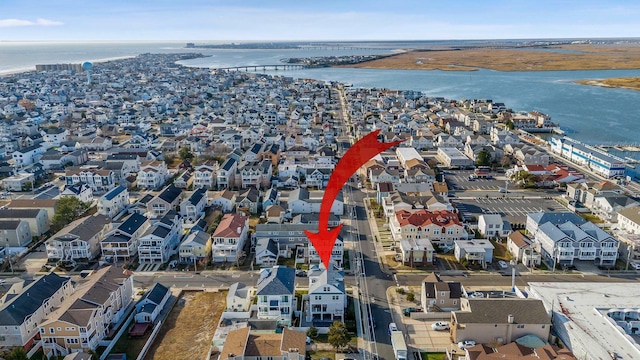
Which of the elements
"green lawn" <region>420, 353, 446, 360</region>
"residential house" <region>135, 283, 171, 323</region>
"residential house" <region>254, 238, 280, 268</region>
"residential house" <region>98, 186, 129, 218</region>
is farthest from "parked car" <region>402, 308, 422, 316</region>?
"residential house" <region>98, 186, 129, 218</region>

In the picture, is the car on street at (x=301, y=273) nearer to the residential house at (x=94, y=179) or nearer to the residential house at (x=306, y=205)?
the residential house at (x=306, y=205)

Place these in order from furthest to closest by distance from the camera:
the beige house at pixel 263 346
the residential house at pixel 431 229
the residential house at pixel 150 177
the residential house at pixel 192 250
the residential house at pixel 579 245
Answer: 1. the residential house at pixel 150 177
2. the residential house at pixel 431 229
3. the residential house at pixel 192 250
4. the residential house at pixel 579 245
5. the beige house at pixel 263 346

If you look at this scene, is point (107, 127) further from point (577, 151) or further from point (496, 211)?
point (577, 151)

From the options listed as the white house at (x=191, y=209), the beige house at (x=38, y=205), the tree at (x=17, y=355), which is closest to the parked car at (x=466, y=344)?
the tree at (x=17, y=355)

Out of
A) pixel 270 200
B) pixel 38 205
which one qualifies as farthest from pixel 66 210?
pixel 270 200

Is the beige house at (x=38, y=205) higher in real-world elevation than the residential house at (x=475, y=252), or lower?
higher

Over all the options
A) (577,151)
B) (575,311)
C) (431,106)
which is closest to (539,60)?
(431,106)

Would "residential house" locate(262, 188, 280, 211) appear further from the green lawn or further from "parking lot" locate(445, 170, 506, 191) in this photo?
the green lawn
